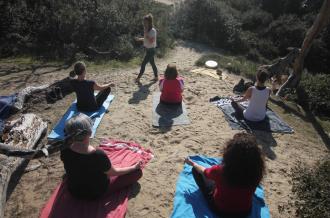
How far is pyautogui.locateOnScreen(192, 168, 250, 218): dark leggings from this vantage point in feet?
14.3

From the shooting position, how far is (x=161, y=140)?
252 inches

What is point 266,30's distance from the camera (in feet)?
52.3

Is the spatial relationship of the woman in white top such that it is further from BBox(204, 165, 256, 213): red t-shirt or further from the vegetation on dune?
the vegetation on dune

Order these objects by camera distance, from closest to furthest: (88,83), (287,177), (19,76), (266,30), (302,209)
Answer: (302,209) < (287,177) < (88,83) < (19,76) < (266,30)

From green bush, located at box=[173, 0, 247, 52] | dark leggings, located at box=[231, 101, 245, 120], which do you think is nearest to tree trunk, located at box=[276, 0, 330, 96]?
dark leggings, located at box=[231, 101, 245, 120]

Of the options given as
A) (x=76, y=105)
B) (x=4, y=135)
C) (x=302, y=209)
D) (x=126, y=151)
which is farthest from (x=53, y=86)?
(x=302, y=209)

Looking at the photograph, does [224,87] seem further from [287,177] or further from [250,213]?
[250,213]

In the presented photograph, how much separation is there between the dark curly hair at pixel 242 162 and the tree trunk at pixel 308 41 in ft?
19.7

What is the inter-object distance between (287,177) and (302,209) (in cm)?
88

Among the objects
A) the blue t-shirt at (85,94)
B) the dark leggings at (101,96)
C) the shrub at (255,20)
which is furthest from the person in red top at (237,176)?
the shrub at (255,20)

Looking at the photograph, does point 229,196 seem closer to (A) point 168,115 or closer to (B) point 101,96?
(A) point 168,115

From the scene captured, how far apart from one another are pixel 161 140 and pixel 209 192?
6.49ft

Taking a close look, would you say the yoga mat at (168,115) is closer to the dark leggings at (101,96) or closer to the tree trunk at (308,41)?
the dark leggings at (101,96)

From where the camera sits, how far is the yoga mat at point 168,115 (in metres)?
7.03
